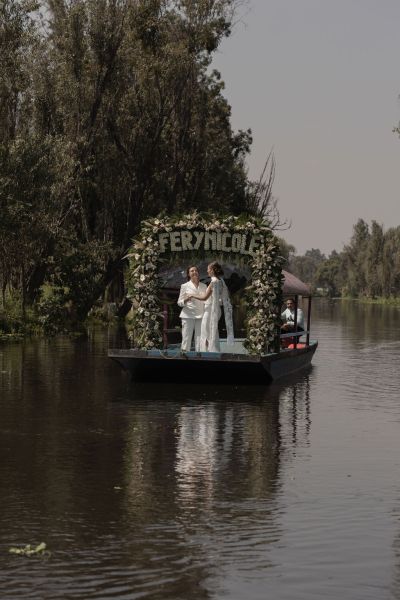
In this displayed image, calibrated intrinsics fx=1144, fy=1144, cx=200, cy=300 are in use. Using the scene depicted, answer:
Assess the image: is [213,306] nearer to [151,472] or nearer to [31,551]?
[151,472]

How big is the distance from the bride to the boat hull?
691 mm

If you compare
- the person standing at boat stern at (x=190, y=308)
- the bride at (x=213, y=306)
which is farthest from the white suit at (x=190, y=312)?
the bride at (x=213, y=306)

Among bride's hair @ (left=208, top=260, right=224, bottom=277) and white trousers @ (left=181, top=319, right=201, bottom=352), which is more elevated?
bride's hair @ (left=208, top=260, right=224, bottom=277)

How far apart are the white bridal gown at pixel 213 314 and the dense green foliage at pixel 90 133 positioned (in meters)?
15.4

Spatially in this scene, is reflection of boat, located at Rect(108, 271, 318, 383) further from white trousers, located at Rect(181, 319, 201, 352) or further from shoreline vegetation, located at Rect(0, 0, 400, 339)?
shoreline vegetation, located at Rect(0, 0, 400, 339)

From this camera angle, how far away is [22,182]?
1570 inches

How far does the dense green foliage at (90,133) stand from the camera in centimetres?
4116

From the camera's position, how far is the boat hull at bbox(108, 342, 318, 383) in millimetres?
23969

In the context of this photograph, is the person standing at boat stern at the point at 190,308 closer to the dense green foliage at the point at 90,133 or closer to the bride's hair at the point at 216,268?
the bride's hair at the point at 216,268

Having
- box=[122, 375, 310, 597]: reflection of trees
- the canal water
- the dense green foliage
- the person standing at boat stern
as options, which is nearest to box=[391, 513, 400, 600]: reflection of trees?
the canal water

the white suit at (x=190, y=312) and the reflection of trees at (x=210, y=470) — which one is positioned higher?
the white suit at (x=190, y=312)

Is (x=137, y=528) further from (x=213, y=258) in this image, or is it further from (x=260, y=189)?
(x=260, y=189)

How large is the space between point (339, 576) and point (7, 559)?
254 cm

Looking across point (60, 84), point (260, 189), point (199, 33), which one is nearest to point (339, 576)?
point (60, 84)
